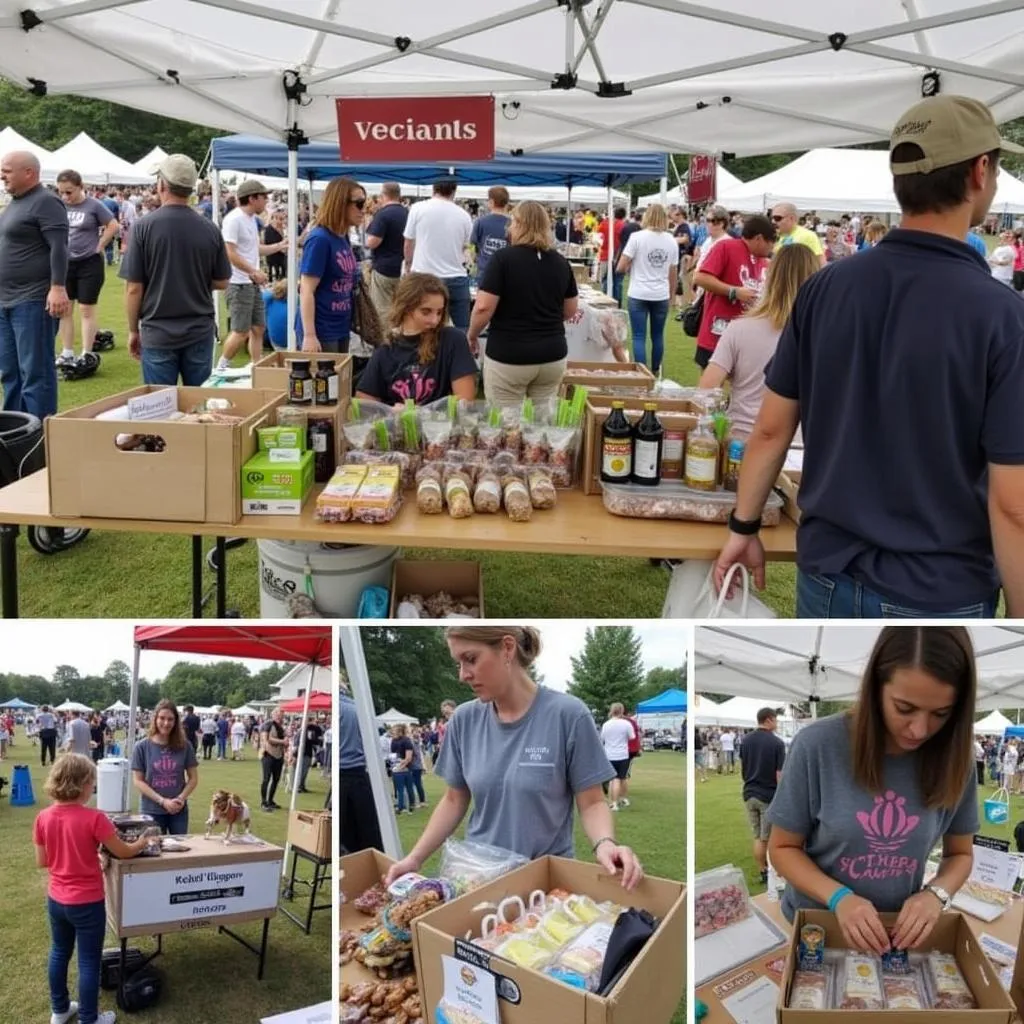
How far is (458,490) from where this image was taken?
9.74ft

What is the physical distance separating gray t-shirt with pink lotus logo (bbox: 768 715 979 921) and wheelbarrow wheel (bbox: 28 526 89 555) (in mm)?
4303

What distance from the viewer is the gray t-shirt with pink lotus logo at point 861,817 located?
1.42m

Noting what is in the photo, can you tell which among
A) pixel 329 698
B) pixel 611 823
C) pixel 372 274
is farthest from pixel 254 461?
pixel 372 274

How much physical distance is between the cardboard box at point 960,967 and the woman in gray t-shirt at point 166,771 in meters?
1.03

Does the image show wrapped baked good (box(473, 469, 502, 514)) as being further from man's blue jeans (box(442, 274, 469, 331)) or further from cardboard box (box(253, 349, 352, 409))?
man's blue jeans (box(442, 274, 469, 331))

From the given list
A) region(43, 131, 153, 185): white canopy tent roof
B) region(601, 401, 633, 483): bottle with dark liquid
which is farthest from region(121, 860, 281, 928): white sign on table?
region(43, 131, 153, 185): white canopy tent roof

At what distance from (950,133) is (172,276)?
418 centimetres

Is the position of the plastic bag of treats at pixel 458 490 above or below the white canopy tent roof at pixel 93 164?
below

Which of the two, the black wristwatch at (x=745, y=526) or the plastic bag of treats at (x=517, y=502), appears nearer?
the black wristwatch at (x=745, y=526)

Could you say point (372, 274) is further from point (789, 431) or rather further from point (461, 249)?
point (789, 431)

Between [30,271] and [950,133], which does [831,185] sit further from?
[950,133]

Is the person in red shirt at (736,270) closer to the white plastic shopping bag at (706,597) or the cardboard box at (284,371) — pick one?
the cardboard box at (284,371)

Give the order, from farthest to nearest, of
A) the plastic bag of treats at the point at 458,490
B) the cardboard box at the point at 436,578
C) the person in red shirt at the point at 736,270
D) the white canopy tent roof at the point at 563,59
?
the person in red shirt at the point at 736,270
the white canopy tent roof at the point at 563,59
the cardboard box at the point at 436,578
the plastic bag of treats at the point at 458,490

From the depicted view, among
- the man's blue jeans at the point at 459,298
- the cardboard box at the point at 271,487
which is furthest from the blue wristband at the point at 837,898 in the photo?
the man's blue jeans at the point at 459,298
